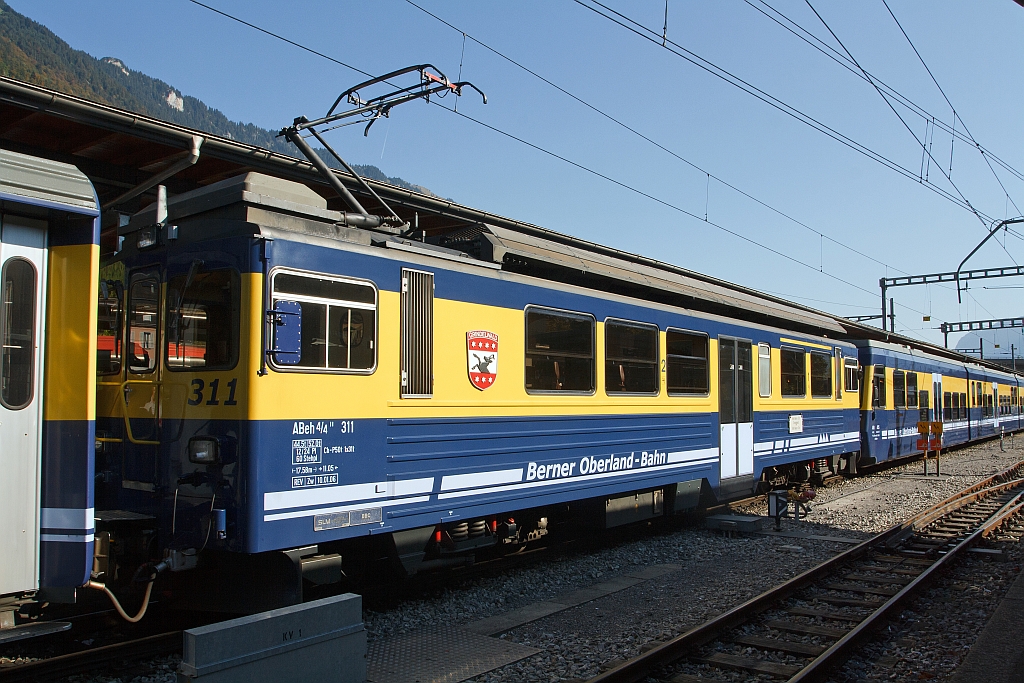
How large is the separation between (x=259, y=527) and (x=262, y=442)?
578 millimetres

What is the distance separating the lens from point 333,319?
6047 millimetres

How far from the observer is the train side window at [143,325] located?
624 cm

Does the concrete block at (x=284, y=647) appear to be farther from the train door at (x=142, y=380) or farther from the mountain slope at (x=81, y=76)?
the mountain slope at (x=81, y=76)

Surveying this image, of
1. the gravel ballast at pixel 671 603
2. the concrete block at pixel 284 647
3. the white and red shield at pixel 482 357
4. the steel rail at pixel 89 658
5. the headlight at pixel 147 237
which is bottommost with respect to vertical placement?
the gravel ballast at pixel 671 603

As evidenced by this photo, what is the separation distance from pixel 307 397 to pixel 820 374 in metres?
11.3

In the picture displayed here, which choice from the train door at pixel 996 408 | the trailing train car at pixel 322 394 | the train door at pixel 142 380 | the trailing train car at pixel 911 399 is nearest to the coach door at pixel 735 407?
the trailing train car at pixel 322 394

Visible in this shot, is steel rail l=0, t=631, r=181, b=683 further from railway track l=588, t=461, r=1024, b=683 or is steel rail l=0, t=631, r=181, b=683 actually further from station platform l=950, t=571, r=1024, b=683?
station platform l=950, t=571, r=1024, b=683

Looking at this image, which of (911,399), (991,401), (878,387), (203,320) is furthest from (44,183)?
(991,401)

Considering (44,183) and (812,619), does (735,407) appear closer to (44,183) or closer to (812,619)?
(812,619)

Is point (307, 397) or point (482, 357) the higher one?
point (482, 357)

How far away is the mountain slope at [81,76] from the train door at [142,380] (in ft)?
140

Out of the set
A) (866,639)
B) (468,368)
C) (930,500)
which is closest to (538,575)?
(468,368)

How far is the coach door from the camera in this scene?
1123cm

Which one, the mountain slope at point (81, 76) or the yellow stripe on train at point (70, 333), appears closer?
the yellow stripe on train at point (70, 333)
